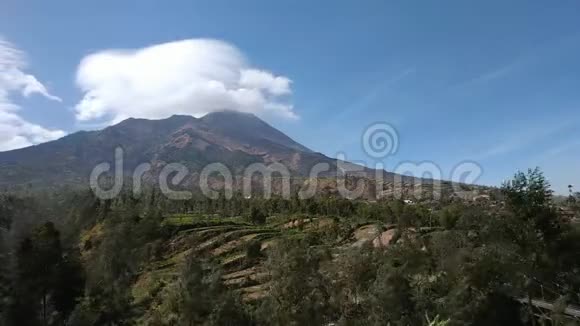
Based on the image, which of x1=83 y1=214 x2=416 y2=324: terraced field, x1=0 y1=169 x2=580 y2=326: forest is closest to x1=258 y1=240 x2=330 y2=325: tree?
x1=0 y1=169 x2=580 y2=326: forest

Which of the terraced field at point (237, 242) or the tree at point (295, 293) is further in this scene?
the terraced field at point (237, 242)

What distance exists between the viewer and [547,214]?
2844cm

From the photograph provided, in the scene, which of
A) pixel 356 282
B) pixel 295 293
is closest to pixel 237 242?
pixel 356 282

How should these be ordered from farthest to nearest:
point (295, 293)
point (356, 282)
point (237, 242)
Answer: point (237, 242) → point (356, 282) → point (295, 293)

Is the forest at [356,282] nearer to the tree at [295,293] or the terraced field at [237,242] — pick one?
the tree at [295,293]

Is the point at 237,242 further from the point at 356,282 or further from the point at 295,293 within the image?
the point at 295,293

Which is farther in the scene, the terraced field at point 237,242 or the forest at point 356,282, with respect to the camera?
the terraced field at point 237,242

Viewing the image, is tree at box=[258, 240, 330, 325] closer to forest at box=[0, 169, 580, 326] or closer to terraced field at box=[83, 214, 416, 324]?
forest at box=[0, 169, 580, 326]

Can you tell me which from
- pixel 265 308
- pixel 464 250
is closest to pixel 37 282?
pixel 265 308

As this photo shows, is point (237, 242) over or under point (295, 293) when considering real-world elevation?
under

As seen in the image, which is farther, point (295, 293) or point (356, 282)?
point (356, 282)

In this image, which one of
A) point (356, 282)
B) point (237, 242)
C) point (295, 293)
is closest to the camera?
point (295, 293)

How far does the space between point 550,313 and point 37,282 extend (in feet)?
96.0

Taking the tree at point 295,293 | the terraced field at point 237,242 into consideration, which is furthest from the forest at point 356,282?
the terraced field at point 237,242
